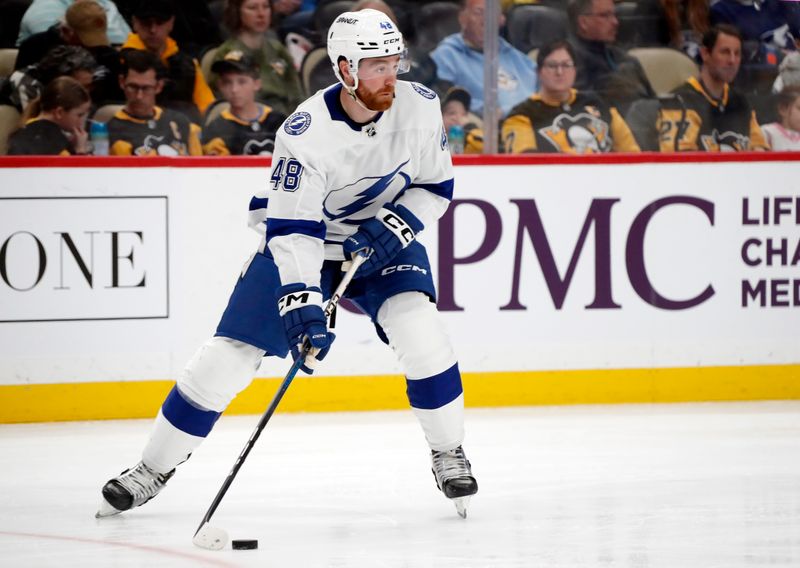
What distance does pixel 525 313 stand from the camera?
5.16 meters

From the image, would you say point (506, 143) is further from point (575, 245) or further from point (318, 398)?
point (318, 398)

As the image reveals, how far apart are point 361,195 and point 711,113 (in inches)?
95.2

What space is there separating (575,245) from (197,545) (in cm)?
243

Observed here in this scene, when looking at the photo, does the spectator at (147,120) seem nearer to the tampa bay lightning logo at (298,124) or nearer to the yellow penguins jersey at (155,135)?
the yellow penguins jersey at (155,135)

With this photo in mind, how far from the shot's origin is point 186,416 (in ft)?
11.0

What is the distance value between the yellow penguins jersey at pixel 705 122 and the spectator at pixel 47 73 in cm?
214

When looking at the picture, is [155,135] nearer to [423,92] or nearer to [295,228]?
[423,92]

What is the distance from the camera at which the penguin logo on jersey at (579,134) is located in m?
5.30

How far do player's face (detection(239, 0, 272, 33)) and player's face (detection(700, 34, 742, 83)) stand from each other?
1.68 meters

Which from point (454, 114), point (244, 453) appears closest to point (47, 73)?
point (454, 114)

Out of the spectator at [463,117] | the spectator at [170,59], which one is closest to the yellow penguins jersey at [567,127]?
the spectator at [463,117]

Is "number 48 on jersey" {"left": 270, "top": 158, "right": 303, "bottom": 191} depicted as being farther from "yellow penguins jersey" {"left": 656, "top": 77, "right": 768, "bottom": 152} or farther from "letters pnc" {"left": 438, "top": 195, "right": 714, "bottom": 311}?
"yellow penguins jersey" {"left": 656, "top": 77, "right": 768, "bottom": 152}

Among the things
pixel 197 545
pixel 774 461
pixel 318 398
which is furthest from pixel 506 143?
pixel 197 545

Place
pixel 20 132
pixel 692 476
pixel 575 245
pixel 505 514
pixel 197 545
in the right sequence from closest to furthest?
pixel 197 545 → pixel 505 514 → pixel 692 476 → pixel 20 132 → pixel 575 245
